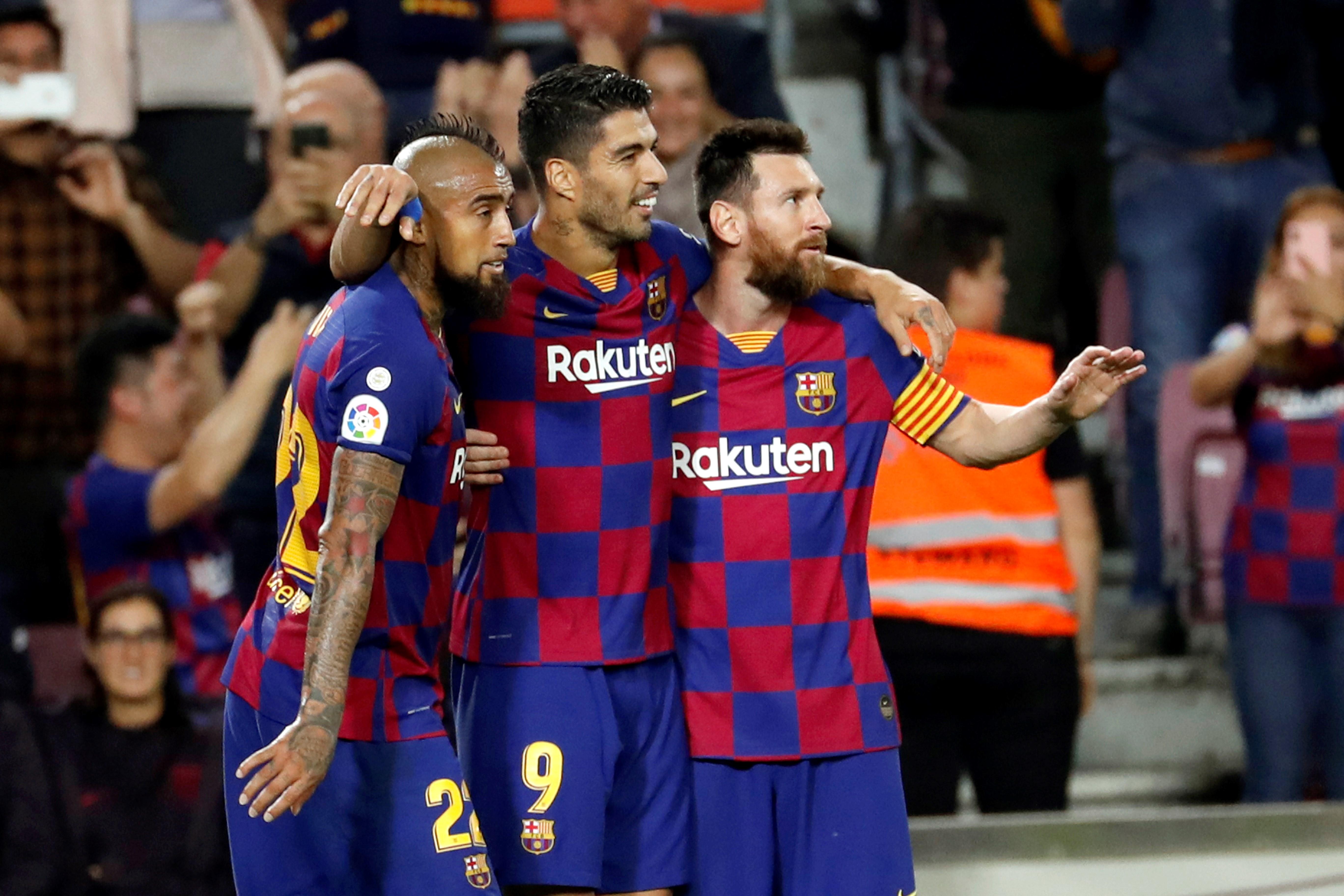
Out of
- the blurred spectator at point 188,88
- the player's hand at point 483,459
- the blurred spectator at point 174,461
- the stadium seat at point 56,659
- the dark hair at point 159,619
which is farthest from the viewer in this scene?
the blurred spectator at point 188,88

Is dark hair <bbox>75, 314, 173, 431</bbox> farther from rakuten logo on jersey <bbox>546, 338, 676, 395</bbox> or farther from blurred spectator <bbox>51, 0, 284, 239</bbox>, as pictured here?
rakuten logo on jersey <bbox>546, 338, 676, 395</bbox>

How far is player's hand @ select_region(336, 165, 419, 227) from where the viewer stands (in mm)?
2994

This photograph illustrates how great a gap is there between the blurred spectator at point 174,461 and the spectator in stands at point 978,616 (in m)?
2.06

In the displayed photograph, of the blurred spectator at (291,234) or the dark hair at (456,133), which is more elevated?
the blurred spectator at (291,234)

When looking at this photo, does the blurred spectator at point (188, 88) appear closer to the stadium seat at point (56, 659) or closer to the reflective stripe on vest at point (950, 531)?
the stadium seat at point (56, 659)

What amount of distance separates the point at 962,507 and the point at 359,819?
2.25 m

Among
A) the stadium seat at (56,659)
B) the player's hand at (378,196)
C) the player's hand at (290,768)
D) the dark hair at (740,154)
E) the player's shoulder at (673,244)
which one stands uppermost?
the dark hair at (740,154)

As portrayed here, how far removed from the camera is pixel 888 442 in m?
4.79

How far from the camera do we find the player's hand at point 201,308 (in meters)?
5.73

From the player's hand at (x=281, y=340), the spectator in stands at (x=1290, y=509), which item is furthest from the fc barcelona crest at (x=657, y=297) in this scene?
the spectator in stands at (x=1290, y=509)

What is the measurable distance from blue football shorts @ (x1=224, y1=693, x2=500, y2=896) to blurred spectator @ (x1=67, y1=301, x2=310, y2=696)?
248 centimetres

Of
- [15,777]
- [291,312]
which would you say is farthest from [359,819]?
[291,312]

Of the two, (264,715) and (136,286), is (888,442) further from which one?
(136,286)

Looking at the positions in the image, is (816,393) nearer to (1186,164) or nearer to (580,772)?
(580,772)
